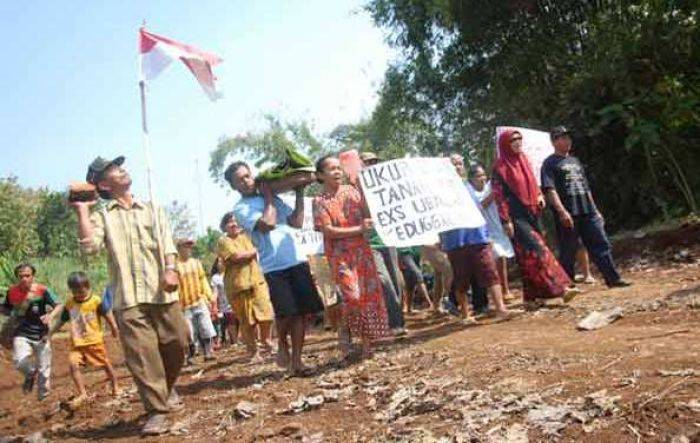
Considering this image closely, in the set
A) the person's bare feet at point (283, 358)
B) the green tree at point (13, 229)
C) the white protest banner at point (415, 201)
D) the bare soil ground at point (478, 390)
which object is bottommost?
the bare soil ground at point (478, 390)

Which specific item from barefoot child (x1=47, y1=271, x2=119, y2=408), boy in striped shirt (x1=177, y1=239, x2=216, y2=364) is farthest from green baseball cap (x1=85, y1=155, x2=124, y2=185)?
boy in striped shirt (x1=177, y1=239, x2=216, y2=364)

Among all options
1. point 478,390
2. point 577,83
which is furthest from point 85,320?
point 577,83

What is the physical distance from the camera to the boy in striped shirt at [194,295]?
28.4 feet

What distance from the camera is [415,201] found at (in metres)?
6.02

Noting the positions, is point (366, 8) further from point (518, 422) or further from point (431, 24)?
point (518, 422)

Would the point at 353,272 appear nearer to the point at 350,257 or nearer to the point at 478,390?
the point at 350,257

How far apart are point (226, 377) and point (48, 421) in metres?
1.50

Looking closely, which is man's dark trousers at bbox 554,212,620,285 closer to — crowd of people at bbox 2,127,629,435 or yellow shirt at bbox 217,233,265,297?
crowd of people at bbox 2,127,629,435

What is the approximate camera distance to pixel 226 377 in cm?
640

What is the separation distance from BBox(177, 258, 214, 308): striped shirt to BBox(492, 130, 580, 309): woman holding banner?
12.7 feet

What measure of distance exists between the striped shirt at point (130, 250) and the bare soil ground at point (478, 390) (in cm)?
86

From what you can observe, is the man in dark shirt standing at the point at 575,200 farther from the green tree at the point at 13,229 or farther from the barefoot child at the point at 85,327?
the green tree at the point at 13,229

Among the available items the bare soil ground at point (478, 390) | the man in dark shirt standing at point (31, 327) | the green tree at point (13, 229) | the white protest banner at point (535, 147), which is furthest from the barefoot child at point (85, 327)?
the green tree at point (13, 229)

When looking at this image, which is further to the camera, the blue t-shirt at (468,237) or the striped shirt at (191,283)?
the striped shirt at (191,283)
